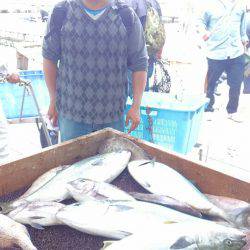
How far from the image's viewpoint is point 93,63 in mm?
2895

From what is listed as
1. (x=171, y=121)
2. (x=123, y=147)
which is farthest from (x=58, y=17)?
(x=171, y=121)

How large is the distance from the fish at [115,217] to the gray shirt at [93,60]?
1.28 meters

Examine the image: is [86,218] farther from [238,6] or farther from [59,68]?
[238,6]

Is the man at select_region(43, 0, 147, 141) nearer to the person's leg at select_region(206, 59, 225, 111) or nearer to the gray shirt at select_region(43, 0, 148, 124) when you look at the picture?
the gray shirt at select_region(43, 0, 148, 124)

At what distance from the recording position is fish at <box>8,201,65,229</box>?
185cm

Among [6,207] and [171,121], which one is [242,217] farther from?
[171,121]

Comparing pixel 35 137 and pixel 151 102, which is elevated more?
pixel 151 102

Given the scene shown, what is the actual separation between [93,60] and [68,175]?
1.06 m

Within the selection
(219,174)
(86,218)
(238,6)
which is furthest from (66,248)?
(238,6)

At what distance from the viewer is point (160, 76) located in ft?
19.4

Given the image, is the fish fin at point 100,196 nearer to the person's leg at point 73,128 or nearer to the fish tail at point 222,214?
the fish tail at point 222,214

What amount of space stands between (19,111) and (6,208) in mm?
4083

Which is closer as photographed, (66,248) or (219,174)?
(66,248)

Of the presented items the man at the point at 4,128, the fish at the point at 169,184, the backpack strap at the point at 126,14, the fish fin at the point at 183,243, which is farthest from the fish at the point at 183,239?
the man at the point at 4,128
